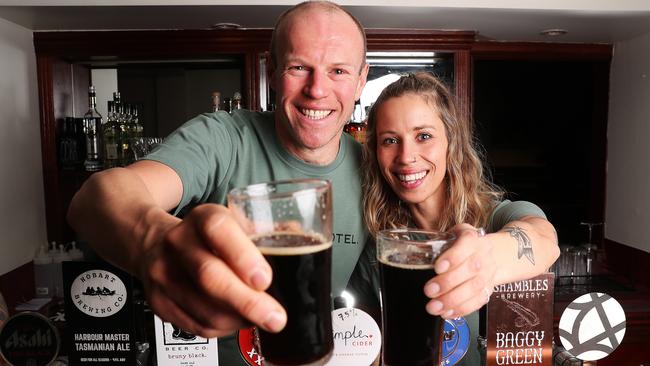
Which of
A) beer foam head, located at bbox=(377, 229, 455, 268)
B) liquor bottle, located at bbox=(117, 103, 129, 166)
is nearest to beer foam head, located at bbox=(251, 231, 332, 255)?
beer foam head, located at bbox=(377, 229, 455, 268)

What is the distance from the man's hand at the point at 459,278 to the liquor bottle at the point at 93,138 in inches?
102

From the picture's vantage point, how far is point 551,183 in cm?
358

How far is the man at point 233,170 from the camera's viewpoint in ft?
1.81

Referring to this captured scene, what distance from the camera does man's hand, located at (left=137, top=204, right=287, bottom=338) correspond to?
501 millimetres

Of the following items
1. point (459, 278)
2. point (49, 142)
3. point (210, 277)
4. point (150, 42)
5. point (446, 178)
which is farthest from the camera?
point (49, 142)

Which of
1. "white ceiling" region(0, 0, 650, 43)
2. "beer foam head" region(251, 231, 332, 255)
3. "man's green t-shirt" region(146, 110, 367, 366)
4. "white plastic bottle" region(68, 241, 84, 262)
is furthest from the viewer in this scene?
"white plastic bottle" region(68, 241, 84, 262)

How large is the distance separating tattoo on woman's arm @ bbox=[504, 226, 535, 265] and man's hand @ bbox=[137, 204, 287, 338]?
0.80 metres

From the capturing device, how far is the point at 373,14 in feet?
8.33

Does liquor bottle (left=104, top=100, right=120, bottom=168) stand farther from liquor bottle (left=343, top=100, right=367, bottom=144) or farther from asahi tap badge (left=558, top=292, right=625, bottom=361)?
asahi tap badge (left=558, top=292, right=625, bottom=361)

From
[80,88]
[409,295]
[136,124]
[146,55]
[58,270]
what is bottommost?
[58,270]

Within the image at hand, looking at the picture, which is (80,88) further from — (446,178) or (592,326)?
(592,326)

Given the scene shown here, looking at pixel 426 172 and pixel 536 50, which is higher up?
pixel 536 50

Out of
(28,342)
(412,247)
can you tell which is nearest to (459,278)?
(412,247)

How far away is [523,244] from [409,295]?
0.47 m
